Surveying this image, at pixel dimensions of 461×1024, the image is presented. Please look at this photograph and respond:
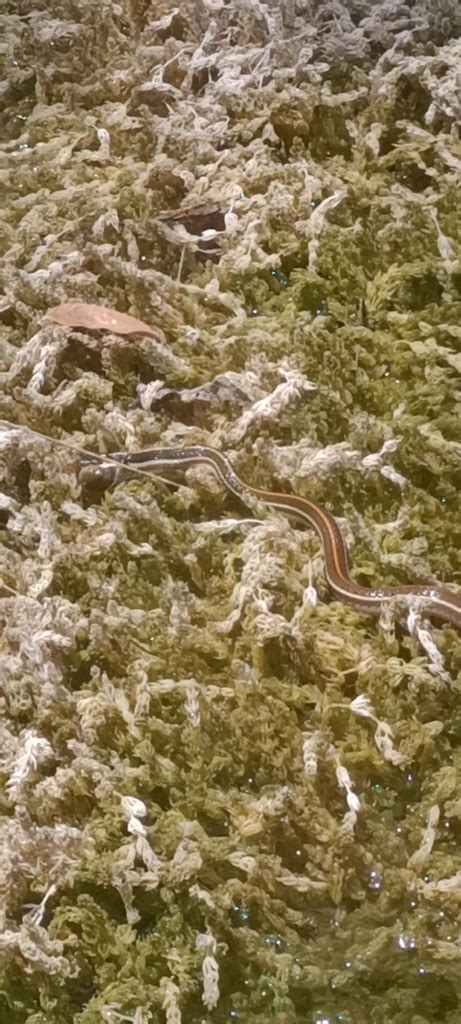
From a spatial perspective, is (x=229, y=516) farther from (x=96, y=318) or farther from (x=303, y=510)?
(x=96, y=318)

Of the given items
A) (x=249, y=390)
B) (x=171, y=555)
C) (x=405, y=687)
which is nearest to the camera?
(x=405, y=687)

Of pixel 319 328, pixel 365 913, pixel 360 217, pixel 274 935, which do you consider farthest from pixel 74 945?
pixel 360 217

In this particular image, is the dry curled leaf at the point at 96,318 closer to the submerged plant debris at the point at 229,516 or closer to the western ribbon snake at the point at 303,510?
the submerged plant debris at the point at 229,516

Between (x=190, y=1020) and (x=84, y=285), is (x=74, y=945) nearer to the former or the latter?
(x=190, y=1020)

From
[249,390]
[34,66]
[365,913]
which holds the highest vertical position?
[34,66]

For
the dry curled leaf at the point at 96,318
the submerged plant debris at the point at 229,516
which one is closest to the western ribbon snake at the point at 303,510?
the submerged plant debris at the point at 229,516

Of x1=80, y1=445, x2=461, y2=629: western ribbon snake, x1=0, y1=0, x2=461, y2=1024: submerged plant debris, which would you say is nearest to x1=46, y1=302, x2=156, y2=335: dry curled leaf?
x1=0, y1=0, x2=461, y2=1024: submerged plant debris

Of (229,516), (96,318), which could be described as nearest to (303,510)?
(229,516)
